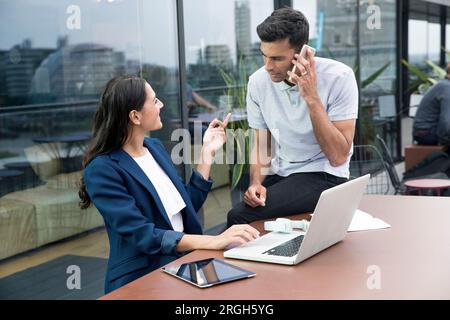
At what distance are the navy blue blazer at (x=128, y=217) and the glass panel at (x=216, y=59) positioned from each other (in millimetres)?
1956

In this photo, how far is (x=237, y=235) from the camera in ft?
5.83

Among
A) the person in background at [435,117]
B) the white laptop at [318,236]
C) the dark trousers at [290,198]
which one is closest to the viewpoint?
the white laptop at [318,236]

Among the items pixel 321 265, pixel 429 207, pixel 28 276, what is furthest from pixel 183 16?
pixel 321 265

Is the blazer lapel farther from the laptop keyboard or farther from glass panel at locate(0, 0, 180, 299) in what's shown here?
glass panel at locate(0, 0, 180, 299)

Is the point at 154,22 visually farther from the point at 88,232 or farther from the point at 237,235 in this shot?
the point at 237,235

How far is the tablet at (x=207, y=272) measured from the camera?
4.89ft

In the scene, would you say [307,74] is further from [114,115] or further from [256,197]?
[114,115]

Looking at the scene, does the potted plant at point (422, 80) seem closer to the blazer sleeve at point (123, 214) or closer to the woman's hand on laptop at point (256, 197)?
the woman's hand on laptop at point (256, 197)

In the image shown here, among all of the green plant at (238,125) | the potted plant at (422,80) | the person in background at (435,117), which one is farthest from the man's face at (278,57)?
the potted plant at (422,80)

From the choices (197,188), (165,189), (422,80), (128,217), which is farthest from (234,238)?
(422,80)

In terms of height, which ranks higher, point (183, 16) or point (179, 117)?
point (183, 16)

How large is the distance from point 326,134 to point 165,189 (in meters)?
0.68

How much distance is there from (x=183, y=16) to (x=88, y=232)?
150cm
